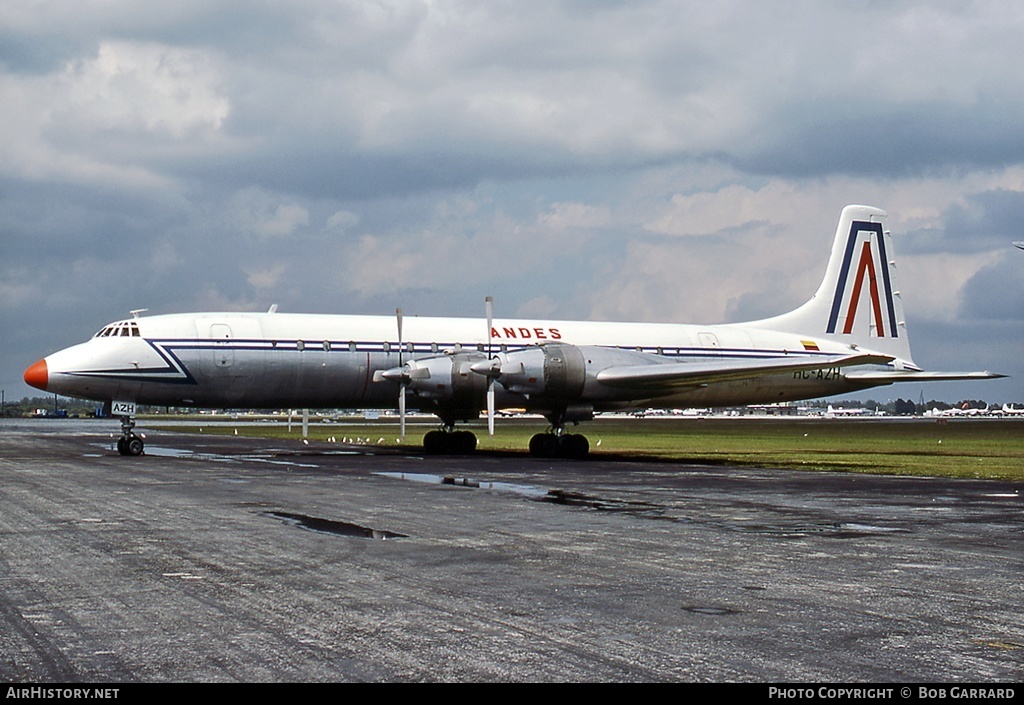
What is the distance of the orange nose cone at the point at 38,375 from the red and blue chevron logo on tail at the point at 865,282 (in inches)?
1234

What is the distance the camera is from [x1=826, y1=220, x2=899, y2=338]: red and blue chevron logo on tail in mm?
45062

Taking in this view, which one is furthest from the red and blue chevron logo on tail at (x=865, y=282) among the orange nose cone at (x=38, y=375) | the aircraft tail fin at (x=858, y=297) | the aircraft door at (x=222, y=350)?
the orange nose cone at (x=38, y=375)

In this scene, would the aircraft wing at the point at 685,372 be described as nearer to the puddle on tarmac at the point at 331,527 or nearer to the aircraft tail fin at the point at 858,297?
the aircraft tail fin at the point at 858,297

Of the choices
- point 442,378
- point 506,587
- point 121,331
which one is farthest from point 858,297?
point 506,587

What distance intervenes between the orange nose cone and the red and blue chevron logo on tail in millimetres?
31342

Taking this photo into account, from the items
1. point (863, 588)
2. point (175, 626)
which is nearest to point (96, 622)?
point (175, 626)

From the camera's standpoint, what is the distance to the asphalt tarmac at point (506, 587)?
274 inches

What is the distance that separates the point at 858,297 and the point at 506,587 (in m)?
38.7

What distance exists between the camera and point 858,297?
45219 millimetres

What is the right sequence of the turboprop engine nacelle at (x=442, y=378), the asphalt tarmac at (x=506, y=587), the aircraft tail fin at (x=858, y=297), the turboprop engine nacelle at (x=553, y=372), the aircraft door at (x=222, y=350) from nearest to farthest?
the asphalt tarmac at (x=506, y=587)
the aircraft door at (x=222, y=350)
the turboprop engine nacelle at (x=553, y=372)
the turboprop engine nacelle at (x=442, y=378)
the aircraft tail fin at (x=858, y=297)

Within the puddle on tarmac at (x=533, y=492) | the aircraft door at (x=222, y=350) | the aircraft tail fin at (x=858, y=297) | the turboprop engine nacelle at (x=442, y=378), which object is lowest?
the puddle on tarmac at (x=533, y=492)

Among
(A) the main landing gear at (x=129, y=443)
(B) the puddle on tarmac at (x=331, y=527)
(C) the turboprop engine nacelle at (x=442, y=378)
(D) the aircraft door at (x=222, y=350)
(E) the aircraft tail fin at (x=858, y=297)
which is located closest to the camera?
(B) the puddle on tarmac at (x=331, y=527)

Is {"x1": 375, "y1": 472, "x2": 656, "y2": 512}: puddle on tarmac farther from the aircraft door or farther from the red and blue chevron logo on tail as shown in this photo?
the red and blue chevron logo on tail
